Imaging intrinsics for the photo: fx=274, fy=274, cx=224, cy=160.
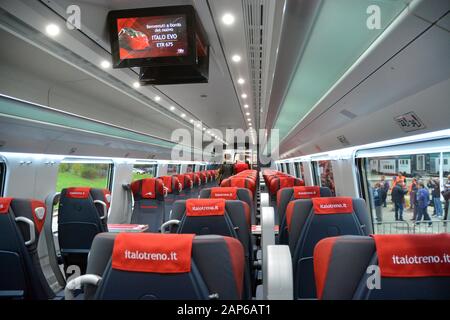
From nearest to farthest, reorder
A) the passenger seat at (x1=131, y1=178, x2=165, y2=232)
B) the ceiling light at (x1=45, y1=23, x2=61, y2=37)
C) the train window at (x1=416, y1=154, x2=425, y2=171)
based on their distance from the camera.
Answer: the ceiling light at (x1=45, y1=23, x2=61, y2=37)
the train window at (x1=416, y1=154, x2=425, y2=171)
the passenger seat at (x1=131, y1=178, x2=165, y2=232)

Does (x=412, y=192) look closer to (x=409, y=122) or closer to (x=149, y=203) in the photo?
(x=409, y=122)

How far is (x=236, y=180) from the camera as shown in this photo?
595 centimetres

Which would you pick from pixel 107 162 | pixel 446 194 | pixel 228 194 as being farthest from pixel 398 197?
pixel 107 162

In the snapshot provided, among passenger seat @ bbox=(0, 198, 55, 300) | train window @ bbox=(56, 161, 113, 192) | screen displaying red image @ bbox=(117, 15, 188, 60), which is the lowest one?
passenger seat @ bbox=(0, 198, 55, 300)

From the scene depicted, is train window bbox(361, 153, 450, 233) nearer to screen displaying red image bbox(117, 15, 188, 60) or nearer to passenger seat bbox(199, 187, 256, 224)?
passenger seat bbox(199, 187, 256, 224)

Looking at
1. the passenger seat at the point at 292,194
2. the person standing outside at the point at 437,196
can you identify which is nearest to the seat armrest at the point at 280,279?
the passenger seat at the point at 292,194

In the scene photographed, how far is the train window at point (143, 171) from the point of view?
959cm

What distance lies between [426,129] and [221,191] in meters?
2.45

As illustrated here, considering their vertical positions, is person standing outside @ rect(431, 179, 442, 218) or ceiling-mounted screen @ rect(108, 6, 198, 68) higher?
ceiling-mounted screen @ rect(108, 6, 198, 68)

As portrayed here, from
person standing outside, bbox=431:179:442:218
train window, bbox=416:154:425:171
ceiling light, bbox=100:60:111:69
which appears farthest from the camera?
person standing outside, bbox=431:179:442:218

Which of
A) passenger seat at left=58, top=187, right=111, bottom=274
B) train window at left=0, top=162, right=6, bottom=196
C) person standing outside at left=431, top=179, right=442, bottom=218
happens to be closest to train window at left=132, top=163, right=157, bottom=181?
train window at left=0, top=162, right=6, bottom=196

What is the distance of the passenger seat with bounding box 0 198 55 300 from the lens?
2.55 m

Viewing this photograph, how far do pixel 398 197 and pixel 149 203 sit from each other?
5325mm

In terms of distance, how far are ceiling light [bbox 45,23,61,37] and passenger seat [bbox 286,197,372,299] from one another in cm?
291
